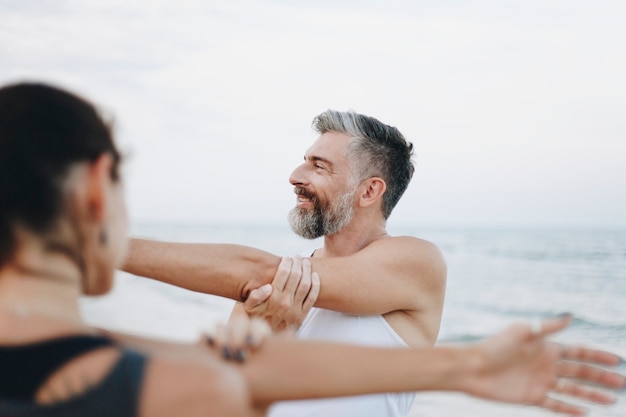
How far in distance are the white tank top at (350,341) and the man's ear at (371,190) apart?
75 centimetres

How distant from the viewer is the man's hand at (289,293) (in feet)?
10.4

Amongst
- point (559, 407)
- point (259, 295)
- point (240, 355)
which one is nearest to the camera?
point (240, 355)

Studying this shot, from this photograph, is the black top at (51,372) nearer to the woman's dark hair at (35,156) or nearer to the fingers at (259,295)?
the woman's dark hair at (35,156)

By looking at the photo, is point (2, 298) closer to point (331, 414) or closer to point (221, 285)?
point (221, 285)

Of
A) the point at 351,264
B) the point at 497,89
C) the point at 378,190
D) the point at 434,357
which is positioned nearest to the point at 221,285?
the point at 351,264

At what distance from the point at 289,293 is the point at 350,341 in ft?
1.27

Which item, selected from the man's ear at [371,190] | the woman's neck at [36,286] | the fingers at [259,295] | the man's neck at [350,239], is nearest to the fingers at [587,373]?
the woman's neck at [36,286]

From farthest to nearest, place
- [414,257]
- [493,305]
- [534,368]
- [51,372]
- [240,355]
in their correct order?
[493,305] < [414,257] < [534,368] < [240,355] < [51,372]

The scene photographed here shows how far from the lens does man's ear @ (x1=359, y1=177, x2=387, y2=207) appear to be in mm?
4055

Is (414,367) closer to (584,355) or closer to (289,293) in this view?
(584,355)

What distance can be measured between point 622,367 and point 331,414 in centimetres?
780

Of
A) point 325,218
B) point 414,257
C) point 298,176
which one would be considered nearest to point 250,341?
point 414,257

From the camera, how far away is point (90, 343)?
1.27 meters

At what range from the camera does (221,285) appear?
320 centimetres
